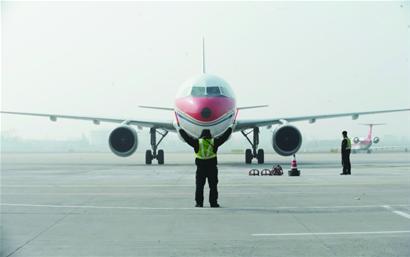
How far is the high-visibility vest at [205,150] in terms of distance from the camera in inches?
407

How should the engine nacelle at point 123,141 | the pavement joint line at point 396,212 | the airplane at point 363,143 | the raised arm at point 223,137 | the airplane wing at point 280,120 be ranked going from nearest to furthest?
the pavement joint line at point 396,212
the raised arm at point 223,137
the engine nacelle at point 123,141
the airplane wing at point 280,120
the airplane at point 363,143

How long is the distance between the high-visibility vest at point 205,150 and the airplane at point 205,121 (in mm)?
8828

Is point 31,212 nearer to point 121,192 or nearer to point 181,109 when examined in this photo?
point 121,192

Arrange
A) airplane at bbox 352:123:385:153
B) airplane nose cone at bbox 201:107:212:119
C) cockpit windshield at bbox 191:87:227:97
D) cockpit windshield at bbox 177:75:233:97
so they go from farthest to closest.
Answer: airplane at bbox 352:123:385:153, cockpit windshield at bbox 177:75:233:97, cockpit windshield at bbox 191:87:227:97, airplane nose cone at bbox 201:107:212:119

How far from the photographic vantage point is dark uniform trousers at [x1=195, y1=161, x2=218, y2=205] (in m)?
9.84

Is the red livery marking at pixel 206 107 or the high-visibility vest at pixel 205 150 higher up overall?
the red livery marking at pixel 206 107

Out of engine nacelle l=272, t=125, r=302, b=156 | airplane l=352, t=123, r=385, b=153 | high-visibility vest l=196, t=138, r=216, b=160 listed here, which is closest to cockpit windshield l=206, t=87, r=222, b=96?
engine nacelle l=272, t=125, r=302, b=156

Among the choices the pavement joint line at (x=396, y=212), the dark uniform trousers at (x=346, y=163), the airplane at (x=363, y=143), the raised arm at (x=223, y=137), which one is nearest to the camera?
the pavement joint line at (x=396, y=212)

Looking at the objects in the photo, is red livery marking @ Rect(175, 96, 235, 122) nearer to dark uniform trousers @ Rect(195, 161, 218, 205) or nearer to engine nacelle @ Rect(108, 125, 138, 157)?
engine nacelle @ Rect(108, 125, 138, 157)

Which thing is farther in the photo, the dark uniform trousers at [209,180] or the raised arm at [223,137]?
the raised arm at [223,137]

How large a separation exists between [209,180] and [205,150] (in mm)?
591

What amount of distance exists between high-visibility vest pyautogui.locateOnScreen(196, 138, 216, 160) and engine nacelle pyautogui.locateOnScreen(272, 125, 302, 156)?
14264 mm

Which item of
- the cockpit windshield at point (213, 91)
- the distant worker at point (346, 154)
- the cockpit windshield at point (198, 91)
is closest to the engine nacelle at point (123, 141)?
the cockpit windshield at point (198, 91)

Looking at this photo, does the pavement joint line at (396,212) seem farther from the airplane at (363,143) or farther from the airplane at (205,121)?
the airplane at (363,143)
